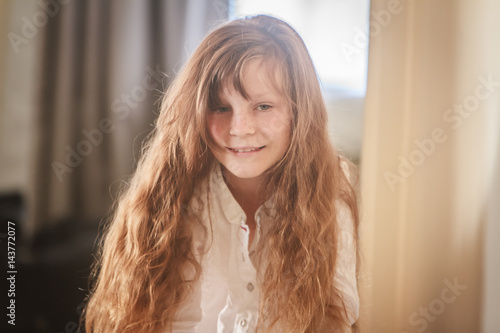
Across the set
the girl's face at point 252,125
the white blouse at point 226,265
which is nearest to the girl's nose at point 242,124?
→ the girl's face at point 252,125

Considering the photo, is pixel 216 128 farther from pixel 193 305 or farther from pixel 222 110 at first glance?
pixel 193 305

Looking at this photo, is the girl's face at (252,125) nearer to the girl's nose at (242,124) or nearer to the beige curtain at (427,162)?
the girl's nose at (242,124)

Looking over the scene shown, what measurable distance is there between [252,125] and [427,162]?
0.55 m

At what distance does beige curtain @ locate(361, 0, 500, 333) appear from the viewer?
1128mm

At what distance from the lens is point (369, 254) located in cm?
127

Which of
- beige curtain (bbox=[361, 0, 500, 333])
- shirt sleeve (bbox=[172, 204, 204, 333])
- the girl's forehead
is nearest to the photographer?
the girl's forehead

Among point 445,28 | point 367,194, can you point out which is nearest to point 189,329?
point 367,194

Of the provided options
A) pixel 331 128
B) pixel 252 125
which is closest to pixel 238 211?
pixel 252 125

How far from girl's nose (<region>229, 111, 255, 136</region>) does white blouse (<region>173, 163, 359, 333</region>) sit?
0.16 m

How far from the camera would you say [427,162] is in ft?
3.99

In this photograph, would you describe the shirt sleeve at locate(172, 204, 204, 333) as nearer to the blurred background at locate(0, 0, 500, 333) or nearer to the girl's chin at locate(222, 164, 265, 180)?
the girl's chin at locate(222, 164, 265, 180)

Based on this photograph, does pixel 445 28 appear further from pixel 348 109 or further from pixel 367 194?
pixel 367 194

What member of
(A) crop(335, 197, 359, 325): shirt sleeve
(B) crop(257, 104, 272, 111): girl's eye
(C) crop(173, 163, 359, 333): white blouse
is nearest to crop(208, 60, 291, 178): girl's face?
(B) crop(257, 104, 272, 111): girl's eye

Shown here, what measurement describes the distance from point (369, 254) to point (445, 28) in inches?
25.0
